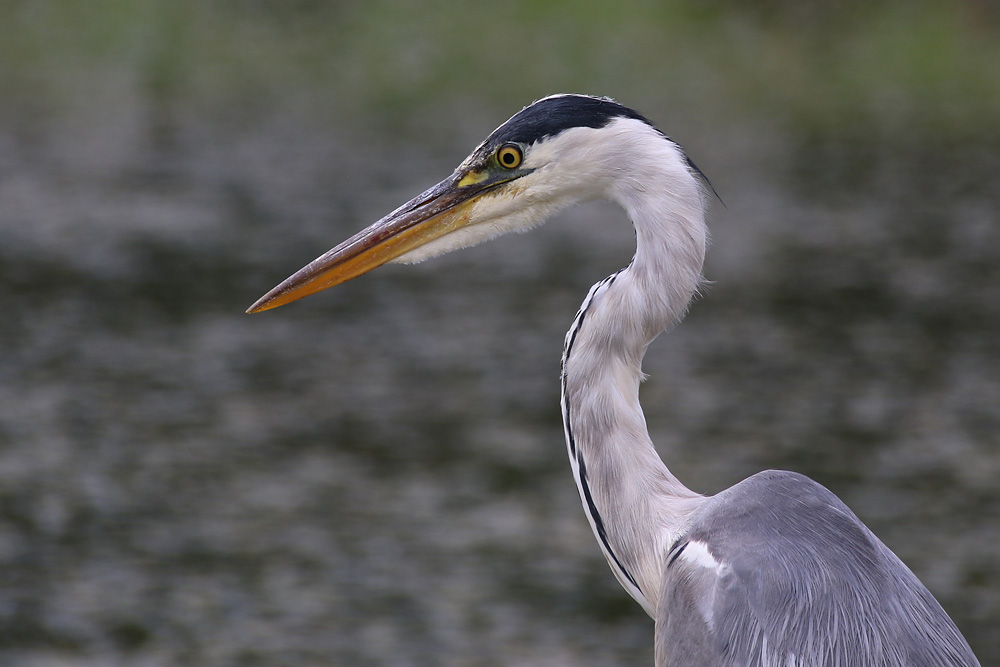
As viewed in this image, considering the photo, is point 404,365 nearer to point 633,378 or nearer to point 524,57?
point 633,378

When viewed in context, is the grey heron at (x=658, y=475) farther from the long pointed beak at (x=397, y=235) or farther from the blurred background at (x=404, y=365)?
the blurred background at (x=404, y=365)

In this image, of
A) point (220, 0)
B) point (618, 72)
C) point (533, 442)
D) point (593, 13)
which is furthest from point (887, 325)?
point (220, 0)

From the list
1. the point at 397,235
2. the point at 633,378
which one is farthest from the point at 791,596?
the point at 397,235

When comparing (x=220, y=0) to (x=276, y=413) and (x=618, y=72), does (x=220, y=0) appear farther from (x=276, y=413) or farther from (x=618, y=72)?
(x=276, y=413)

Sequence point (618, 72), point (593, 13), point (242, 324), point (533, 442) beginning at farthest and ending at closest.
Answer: point (593, 13)
point (618, 72)
point (242, 324)
point (533, 442)

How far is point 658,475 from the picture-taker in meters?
3.13

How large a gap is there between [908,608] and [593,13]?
22263 millimetres

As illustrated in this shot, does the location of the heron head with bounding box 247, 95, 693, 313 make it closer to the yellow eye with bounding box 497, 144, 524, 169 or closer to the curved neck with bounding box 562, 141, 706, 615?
the yellow eye with bounding box 497, 144, 524, 169

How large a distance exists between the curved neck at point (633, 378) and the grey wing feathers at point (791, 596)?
17 cm

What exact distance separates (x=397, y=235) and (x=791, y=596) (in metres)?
1.35

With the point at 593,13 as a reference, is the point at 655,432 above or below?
below

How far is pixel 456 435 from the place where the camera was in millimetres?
9234

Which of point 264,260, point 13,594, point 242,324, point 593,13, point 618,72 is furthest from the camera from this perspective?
point 593,13

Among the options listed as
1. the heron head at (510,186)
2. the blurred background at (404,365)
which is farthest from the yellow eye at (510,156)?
the blurred background at (404,365)
